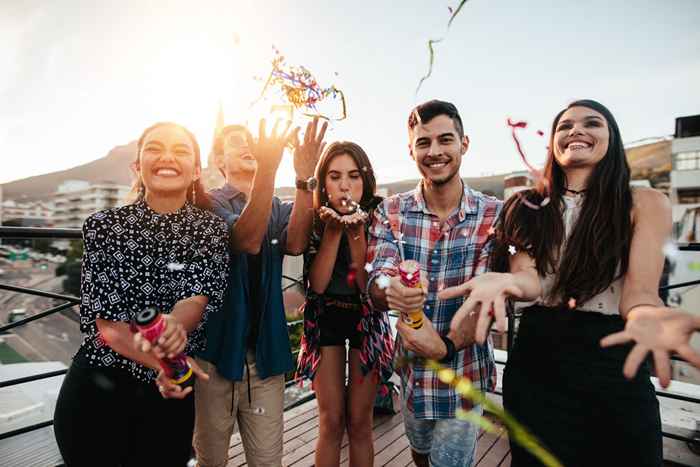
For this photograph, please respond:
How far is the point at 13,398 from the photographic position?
19.0 meters

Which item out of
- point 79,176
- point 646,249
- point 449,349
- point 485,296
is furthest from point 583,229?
point 79,176

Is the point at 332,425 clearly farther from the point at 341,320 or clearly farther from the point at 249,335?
the point at 249,335

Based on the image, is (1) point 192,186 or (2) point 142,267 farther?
(1) point 192,186

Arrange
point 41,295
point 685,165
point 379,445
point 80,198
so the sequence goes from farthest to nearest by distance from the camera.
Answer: point 80,198 → point 685,165 → point 379,445 → point 41,295

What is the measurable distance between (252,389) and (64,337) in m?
98.7

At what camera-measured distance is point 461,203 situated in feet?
6.40

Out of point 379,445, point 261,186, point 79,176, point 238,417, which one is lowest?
point 379,445

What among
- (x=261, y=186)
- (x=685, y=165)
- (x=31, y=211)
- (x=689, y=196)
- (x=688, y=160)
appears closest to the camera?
(x=261, y=186)

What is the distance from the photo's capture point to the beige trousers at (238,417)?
A: 6.38 feet

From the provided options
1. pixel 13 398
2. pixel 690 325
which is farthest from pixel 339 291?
pixel 13 398

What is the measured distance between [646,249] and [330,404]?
1671mm

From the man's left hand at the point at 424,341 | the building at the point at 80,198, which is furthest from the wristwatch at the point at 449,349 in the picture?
the building at the point at 80,198

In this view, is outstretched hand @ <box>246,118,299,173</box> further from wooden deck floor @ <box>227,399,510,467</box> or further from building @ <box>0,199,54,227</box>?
building @ <box>0,199,54,227</box>

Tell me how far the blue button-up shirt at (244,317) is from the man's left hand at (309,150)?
34 cm
